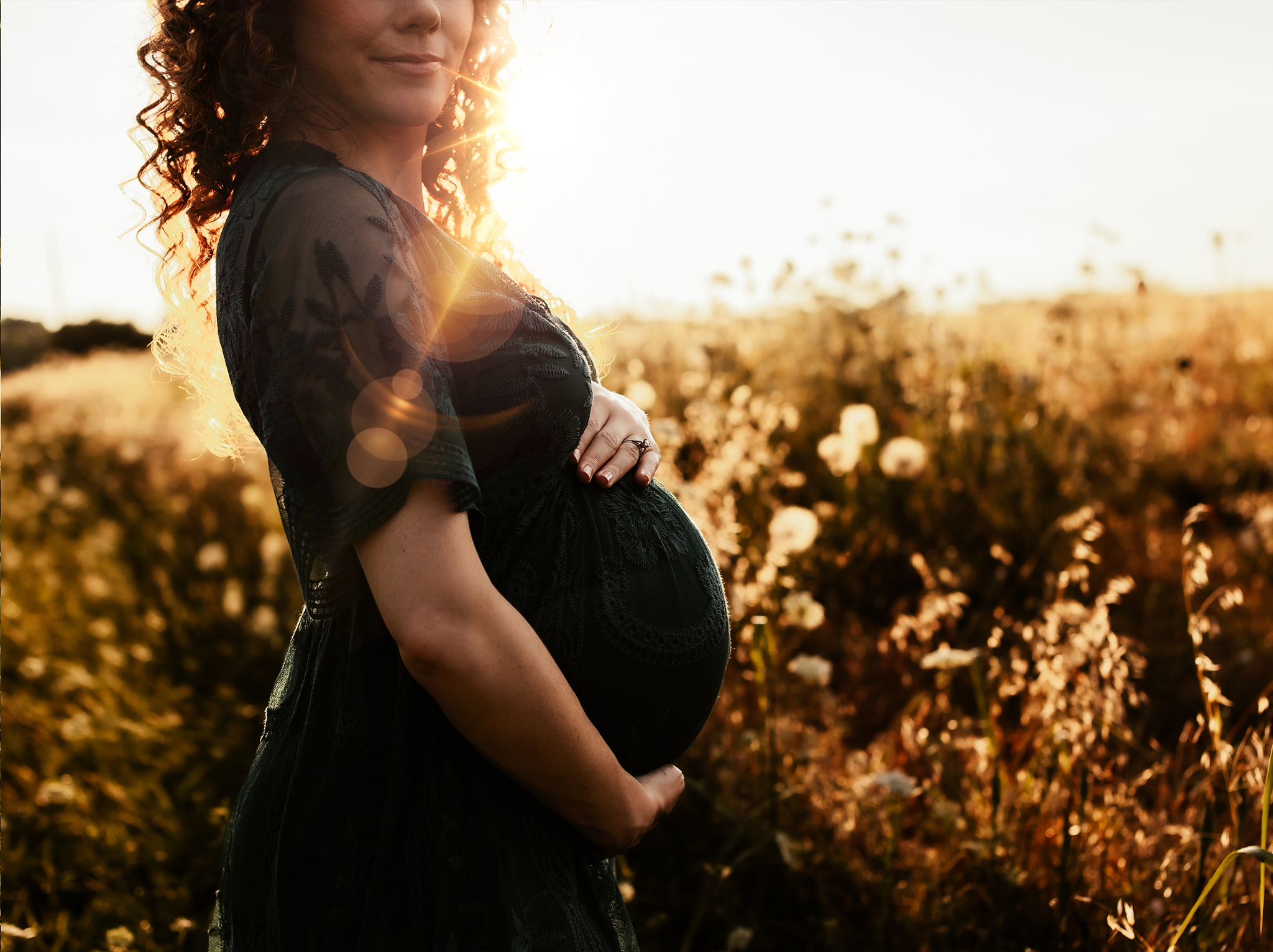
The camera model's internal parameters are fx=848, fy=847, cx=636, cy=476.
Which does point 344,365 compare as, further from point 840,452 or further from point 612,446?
point 840,452

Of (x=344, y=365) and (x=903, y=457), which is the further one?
(x=903, y=457)

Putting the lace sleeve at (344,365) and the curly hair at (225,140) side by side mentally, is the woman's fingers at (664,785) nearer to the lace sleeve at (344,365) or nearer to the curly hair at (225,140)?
the lace sleeve at (344,365)

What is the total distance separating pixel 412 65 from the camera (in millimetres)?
1131

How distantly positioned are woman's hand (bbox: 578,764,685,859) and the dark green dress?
4 centimetres

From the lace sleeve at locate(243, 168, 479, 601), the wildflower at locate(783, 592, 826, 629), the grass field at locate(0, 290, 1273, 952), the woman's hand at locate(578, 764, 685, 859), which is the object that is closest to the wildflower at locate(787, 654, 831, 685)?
the grass field at locate(0, 290, 1273, 952)

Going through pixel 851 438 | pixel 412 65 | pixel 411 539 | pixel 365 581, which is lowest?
pixel 851 438

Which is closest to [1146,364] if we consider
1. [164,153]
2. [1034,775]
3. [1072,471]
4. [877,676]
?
[1072,471]

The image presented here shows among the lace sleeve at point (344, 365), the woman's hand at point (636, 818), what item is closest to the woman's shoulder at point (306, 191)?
the lace sleeve at point (344, 365)

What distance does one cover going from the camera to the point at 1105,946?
1606 mm

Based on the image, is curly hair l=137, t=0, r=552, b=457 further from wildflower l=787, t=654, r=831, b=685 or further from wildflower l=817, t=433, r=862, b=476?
wildflower l=817, t=433, r=862, b=476

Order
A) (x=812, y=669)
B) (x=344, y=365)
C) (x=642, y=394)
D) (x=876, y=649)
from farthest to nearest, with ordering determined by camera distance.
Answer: (x=876, y=649) → (x=642, y=394) → (x=812, y=669) → (x=344, y=365)

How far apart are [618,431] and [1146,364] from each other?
19.3 ft

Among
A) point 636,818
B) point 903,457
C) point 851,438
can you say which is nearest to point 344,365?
point 636,818

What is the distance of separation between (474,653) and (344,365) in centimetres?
33
